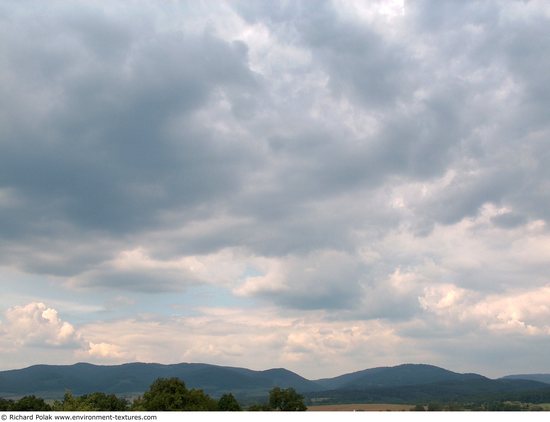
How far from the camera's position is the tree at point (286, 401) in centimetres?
14000

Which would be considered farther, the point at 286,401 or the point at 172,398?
the point at 286,401

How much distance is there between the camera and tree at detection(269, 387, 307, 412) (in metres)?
140

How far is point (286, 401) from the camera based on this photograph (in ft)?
463

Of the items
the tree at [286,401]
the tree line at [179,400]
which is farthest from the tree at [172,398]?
the tree at [286,401]

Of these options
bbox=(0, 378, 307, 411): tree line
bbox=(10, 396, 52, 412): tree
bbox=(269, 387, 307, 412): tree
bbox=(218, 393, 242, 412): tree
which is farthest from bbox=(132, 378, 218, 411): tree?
bbox=(10, 396, 52, 412): tree

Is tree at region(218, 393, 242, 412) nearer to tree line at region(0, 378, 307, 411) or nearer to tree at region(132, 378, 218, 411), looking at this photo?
tree line at region(0, 378, 307, 411)

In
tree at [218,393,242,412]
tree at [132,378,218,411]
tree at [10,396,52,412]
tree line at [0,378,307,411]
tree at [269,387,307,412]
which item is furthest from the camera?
tree at [10,396,52,412]

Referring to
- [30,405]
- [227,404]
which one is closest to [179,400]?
[227,404]

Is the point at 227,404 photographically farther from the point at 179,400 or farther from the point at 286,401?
the point at 179,400

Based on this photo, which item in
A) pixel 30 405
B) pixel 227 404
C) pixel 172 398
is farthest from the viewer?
pixel 30 405

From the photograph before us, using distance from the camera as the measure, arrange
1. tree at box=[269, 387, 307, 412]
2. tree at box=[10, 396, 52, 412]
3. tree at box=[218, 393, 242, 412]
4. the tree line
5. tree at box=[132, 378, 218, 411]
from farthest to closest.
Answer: tree at box=[10, 396, 52, 412]
tree at box=[269, 387, 307, 412]
tree at box=[218, 393, 242, 412]
the tree line
tree at box=[132, 378, 218, 411]

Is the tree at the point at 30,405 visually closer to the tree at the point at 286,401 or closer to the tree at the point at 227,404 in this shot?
the tree at the point at 227,404
